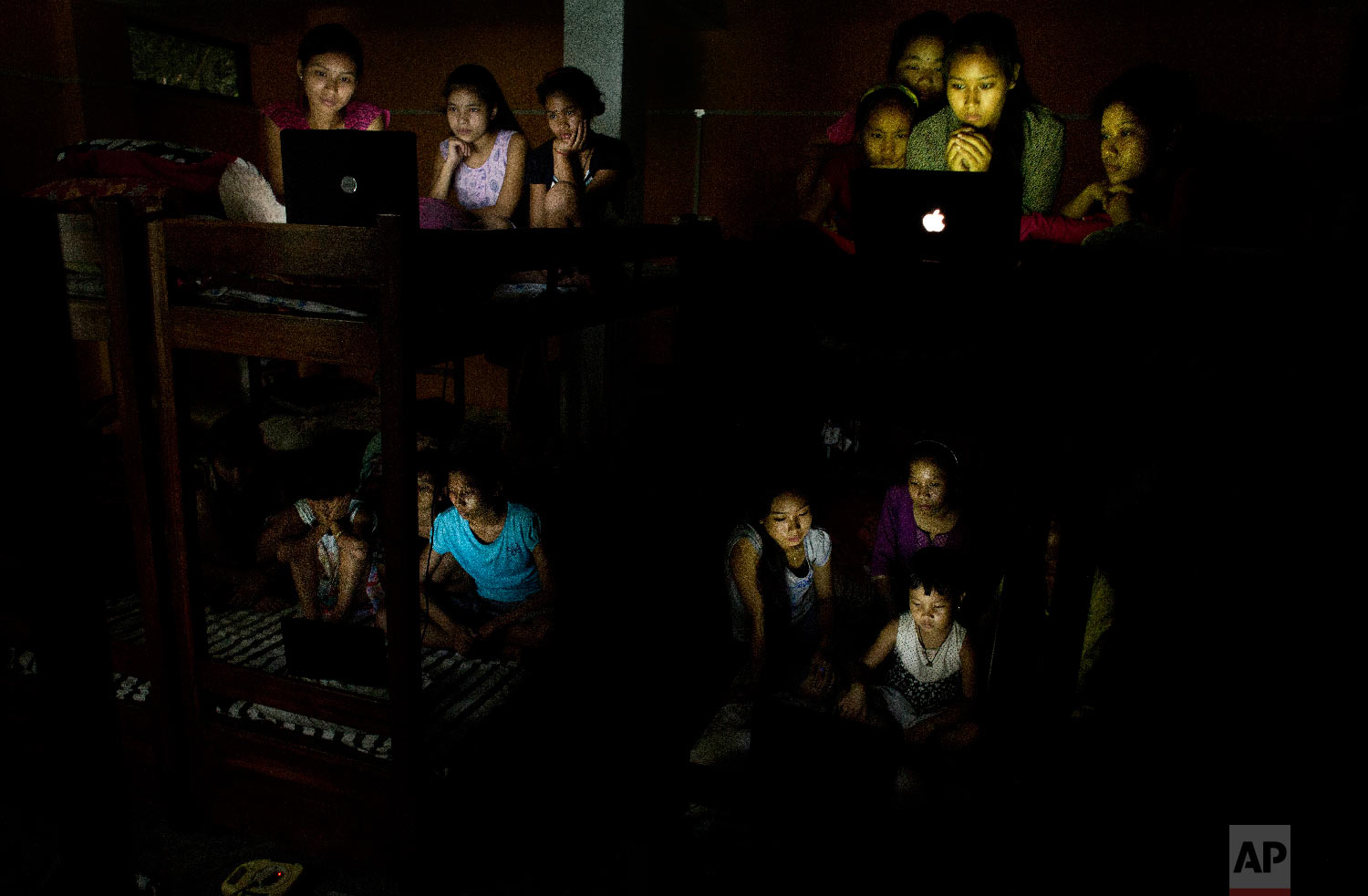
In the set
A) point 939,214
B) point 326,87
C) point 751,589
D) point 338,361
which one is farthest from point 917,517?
point 326,87

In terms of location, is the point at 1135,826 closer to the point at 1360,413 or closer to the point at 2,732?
the point at 1360,413

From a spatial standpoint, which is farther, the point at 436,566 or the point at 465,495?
the point at 436,566

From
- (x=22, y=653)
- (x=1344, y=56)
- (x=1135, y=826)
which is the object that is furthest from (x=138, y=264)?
(x=1344, y=56)

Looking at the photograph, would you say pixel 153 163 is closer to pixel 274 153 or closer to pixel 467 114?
pixel 274 153

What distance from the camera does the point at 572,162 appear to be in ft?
11.2

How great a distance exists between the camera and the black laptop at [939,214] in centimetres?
240

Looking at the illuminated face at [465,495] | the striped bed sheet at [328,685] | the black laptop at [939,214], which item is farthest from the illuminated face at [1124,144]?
the striped bed sheet at [328,685]

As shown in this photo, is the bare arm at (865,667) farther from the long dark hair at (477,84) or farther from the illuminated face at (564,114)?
the long dark hair at (477,84)

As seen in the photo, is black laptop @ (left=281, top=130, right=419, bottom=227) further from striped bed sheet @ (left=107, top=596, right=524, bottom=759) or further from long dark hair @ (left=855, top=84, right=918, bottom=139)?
long dark hair @ (left=855, top=84, right=918, bottom=139)

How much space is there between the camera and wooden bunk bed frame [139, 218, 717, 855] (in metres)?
2.18

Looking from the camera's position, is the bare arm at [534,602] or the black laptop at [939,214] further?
the bare arm at [534,602]

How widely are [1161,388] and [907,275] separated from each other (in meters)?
0.83

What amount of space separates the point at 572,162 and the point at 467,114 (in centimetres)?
55

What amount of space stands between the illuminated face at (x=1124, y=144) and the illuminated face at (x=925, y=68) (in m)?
1.10
